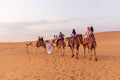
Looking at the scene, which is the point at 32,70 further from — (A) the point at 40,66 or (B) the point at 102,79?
(B) the point at 102,79

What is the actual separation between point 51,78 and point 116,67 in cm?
573

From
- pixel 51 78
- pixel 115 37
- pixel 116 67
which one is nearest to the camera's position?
pixel 51 78

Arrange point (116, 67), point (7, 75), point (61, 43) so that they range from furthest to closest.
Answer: point (61, 43), point (116, 67), point (7, 75)

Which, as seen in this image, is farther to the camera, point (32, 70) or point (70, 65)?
point (70, 65)

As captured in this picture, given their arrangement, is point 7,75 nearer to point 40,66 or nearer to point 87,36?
A: point 40,66

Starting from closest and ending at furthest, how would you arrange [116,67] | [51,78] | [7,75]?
[51,78], [7,75], [116,67]

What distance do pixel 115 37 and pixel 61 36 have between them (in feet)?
130

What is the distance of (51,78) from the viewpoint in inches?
674

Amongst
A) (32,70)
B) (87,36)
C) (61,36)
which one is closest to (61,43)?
(61,36)

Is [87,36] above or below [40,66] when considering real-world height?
above

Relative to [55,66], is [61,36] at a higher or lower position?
higher

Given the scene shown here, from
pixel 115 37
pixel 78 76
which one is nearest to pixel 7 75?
Result: pixel 78 76

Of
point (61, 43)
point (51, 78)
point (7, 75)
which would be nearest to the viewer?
point (51, 78)

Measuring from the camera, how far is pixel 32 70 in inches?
770
